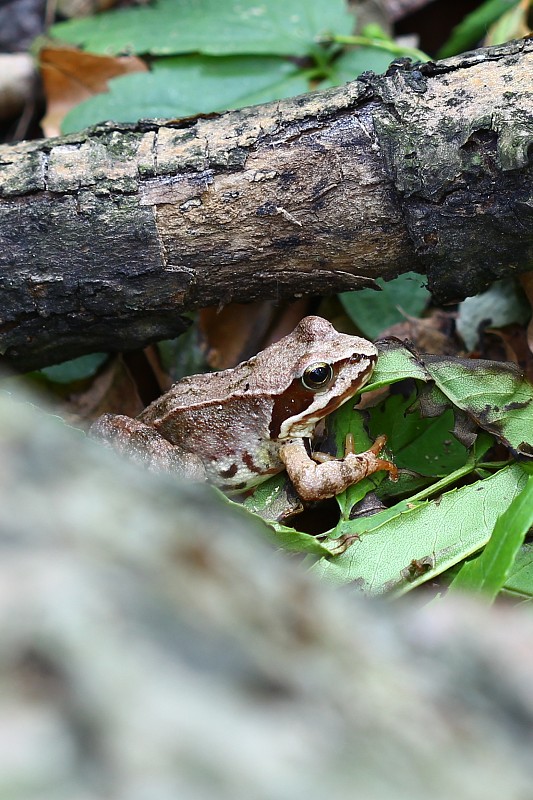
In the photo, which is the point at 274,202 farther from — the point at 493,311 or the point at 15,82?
the point at 15,82

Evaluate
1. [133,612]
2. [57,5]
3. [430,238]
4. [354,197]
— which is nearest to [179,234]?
[354,197]

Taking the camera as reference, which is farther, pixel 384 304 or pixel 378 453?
pixel 384 304

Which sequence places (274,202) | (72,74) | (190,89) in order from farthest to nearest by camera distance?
(72,74), (190,89), (274,202)

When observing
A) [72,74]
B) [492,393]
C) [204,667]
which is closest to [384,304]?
[492,393]

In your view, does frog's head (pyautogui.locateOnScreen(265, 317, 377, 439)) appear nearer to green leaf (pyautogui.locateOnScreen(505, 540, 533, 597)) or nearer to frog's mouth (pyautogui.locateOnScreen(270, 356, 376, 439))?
frog's mouth (pyautogui.locateOnScreen(270, 356, 376, 439))

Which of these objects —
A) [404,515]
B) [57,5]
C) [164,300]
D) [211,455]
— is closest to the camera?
[404,515]

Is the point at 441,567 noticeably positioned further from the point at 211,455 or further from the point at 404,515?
the point at 211,455
